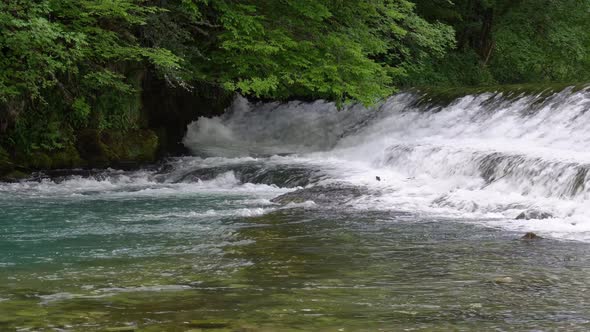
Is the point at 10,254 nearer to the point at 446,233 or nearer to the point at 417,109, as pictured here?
the point at 446,233

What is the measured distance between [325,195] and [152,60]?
544 centimetres

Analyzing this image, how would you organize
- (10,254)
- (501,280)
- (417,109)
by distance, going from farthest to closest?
(417,109), (10,254), (501,280)

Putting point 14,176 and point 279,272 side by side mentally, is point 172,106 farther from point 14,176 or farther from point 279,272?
point 279,272

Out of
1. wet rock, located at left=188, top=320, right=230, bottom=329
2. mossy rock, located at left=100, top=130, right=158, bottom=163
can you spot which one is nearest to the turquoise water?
wet rock, located at left=188, top=320, right=230, bottom=329

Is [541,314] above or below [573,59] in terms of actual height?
below

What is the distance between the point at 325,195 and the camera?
1262 cm

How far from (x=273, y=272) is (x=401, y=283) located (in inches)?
48.5

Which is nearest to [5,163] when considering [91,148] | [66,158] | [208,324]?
[66,158]

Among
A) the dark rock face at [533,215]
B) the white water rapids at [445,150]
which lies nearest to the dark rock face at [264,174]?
the white water rapids at [445,150]

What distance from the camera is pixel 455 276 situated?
6.69m

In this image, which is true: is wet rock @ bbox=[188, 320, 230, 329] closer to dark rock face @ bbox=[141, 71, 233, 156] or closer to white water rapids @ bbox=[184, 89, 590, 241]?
white water rapids @ bbox=[184, 89, 590, 241]

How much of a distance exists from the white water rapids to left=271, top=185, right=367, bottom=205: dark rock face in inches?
10.2

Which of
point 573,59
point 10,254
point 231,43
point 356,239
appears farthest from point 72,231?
point 573,59

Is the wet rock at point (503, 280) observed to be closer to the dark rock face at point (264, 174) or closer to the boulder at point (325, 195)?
→ the boulder at point (325, 195)
